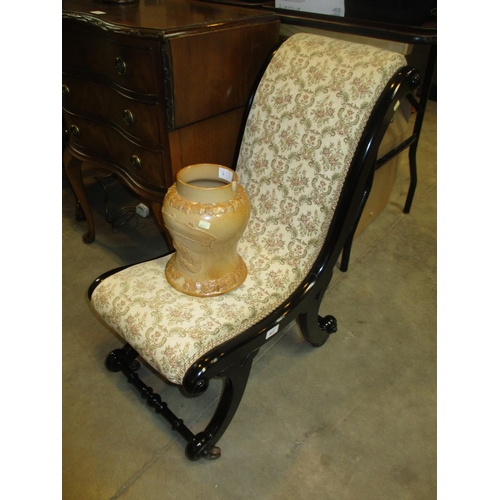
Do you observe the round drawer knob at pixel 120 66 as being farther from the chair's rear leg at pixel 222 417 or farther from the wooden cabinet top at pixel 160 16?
the chair's rear leg at pixel 222 417

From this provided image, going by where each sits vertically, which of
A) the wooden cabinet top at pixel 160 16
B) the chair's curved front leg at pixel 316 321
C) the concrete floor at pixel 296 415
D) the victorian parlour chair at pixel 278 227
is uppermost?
the wooden cabinet top at pixel 160 16

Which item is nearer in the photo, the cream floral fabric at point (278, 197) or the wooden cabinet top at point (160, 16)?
the cream floral fabric at point (278, 197)

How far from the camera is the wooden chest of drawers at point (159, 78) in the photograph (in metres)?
1.31

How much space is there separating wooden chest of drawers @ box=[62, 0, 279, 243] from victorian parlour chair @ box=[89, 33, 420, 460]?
0.12m

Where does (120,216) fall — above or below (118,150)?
below

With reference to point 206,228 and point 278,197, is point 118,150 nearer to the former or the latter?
point 278,197

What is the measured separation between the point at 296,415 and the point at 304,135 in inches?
35.8

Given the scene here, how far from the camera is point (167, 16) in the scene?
146 centimetres

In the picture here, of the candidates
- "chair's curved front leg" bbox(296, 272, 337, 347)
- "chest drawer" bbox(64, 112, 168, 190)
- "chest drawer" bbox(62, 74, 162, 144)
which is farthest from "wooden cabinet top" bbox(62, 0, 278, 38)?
"chair's curved front leg" bbox(296, 272, 337, 347)

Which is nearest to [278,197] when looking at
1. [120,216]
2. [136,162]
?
[136,162]

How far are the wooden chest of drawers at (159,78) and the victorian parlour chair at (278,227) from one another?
0.12 m

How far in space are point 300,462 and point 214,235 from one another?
76cm

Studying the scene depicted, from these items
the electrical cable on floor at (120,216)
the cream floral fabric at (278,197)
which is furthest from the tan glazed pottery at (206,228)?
the electrical cable on floor at (120,216)

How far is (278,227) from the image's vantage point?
145cm
